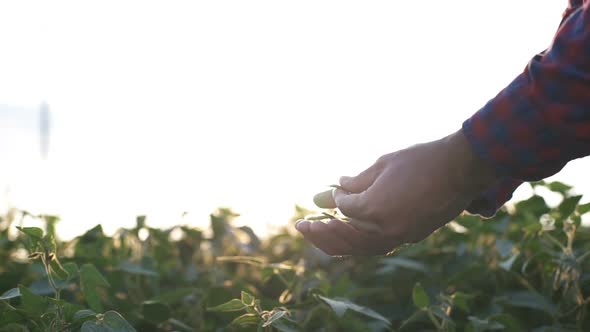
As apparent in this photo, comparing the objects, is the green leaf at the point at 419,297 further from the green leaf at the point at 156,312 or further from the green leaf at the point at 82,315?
the green leaf at the point at 82,315

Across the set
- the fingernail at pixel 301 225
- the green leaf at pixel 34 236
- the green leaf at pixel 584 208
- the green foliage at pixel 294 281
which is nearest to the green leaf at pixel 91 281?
the green foliage at pixel 294 281

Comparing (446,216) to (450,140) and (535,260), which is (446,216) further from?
(535,260)

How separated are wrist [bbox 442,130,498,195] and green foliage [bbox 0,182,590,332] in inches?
16.3

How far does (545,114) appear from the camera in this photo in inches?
41.8

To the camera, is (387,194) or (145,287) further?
(145,287)

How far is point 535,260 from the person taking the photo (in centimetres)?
192

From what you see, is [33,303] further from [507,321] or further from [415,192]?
Answer: [507,321]

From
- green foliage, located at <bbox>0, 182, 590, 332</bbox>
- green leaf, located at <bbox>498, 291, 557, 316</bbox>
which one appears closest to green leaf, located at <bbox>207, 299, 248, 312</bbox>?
green foliage, located at <bbox>0, 182, 590, 332</bbox>

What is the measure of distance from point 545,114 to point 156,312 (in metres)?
1.01

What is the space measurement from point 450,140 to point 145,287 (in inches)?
50.2

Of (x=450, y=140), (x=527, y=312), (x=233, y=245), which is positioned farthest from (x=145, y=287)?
A: (x=450, y=140)

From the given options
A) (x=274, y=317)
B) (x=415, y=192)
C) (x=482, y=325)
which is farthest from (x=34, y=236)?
(x=482, y=325)

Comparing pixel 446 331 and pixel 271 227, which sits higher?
pixel 271 227

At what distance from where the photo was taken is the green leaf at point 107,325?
1290 millimetres
